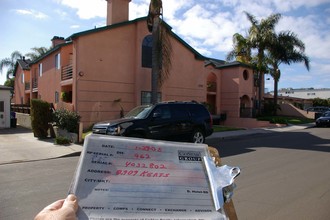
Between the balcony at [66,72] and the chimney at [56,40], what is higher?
the chimney at [56,40]

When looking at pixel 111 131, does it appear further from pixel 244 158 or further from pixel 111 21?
pixel 111 21

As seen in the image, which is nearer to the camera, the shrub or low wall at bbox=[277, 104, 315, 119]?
the shrub

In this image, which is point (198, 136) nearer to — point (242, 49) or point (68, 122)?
point (68, 122)

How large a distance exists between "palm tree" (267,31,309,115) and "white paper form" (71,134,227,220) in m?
31.8

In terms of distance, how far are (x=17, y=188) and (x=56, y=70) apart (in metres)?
18.6

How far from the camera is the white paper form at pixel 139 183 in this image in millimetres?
1978

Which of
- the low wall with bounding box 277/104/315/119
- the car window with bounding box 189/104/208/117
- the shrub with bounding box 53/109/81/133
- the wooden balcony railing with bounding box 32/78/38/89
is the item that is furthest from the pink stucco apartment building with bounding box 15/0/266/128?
the low wall with bounding box 277/104/315/119

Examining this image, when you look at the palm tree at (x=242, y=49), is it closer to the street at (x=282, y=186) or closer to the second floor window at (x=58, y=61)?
the second floor window at (x=58, y=61)

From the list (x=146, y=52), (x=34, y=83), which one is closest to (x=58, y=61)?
(x=146, y=52)

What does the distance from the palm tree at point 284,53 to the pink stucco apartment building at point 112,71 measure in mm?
8936

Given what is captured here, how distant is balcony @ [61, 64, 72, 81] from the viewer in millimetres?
20797

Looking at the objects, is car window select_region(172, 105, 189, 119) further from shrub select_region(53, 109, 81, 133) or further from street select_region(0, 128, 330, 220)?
shrub select_region(53, 109, 81, 133)

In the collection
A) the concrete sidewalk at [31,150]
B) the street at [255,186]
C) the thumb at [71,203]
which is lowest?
the concrete sidewalk at [31,150]

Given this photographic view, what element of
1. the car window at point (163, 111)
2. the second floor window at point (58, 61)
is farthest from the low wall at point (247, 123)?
the car window at point (163, 111)
